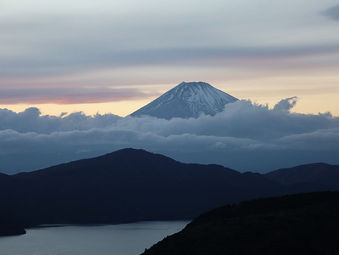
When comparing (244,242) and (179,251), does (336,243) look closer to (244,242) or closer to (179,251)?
(244,242)

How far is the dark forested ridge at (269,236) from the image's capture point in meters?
95.2

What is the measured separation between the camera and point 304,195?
138 meters

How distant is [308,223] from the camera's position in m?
106

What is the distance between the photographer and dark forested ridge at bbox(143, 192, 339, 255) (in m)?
95.2

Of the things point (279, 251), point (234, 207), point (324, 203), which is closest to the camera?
point (279, 251)

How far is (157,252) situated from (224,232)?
11167 mm

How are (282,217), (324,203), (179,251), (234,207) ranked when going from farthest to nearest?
(234,207)
(324,203)
(282,217)
(179,251)

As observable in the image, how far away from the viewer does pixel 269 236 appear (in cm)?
9912

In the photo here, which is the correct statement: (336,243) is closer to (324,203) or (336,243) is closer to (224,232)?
→ (224,232)

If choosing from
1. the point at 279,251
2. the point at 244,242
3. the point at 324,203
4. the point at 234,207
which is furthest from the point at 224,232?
the point at 234,207

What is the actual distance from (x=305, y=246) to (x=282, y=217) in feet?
49.0

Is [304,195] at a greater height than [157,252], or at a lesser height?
greater

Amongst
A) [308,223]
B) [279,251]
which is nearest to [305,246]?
[279,251]

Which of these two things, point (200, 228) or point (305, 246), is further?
point (200, 228)
